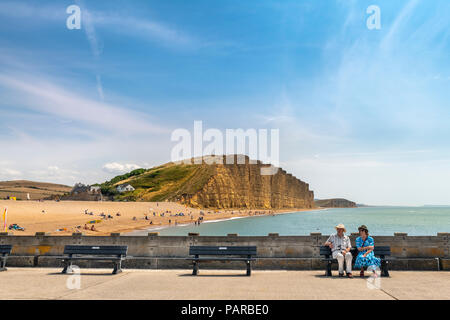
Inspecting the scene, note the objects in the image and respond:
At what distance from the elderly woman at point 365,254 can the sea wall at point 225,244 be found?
164 cm

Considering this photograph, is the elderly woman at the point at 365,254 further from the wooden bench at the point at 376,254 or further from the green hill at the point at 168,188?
the green hill at the point at 168,188

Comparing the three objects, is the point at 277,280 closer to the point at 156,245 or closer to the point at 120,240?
the point at 156,245

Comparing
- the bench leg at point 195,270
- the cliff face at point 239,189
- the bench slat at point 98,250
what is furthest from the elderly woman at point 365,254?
the cliff face at point 239,189

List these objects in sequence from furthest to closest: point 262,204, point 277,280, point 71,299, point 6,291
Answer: point 262,204, point 277,280, point 6,291, point 71,299

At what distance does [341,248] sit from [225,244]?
410 centimetres

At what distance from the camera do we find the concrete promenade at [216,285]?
7.75 meters

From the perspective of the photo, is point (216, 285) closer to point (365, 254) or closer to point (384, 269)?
point (365, 254)

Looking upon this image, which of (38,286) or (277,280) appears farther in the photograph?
(277,280)

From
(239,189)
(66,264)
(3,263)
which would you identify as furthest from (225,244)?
(239,189)

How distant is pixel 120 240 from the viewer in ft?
40.2

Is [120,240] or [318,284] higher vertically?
[120,240]

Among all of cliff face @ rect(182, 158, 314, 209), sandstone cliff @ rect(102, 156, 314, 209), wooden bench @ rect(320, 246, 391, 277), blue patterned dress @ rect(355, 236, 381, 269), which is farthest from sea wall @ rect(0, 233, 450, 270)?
cliff face @ rect(182, 158, 314, 209)
